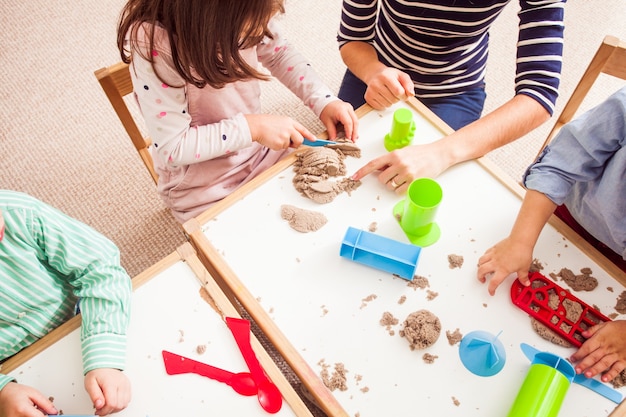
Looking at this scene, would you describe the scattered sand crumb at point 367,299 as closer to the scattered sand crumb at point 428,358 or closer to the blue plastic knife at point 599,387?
the scattered sand crumb at point 428,358

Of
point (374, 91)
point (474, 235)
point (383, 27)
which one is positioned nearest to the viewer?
point (474, 235)

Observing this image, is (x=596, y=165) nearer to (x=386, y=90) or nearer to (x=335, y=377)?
(x=386, y=90)

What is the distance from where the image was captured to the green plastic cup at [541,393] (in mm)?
578

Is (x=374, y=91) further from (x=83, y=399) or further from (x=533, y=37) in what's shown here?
(x=83, y=399)

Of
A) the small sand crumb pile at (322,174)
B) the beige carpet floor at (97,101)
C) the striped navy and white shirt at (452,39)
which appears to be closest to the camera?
the small sand crumb pile at (322,174)

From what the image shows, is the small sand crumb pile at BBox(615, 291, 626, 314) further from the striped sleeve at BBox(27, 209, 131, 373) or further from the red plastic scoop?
the striped sleeve at BBox(27, 209, 131, 373)

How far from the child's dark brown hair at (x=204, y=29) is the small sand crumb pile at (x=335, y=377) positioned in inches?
19.3

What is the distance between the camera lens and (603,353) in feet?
2.00

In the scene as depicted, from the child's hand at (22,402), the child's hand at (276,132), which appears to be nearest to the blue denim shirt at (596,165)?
the child's hand at (276,132)

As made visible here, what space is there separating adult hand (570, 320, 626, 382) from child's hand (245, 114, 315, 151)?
1.85 feet

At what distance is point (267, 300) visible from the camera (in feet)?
2.26

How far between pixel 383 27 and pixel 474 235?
608 millimetres

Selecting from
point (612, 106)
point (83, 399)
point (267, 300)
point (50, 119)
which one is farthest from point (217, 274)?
point (50, 119)

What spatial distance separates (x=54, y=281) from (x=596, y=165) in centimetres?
91
